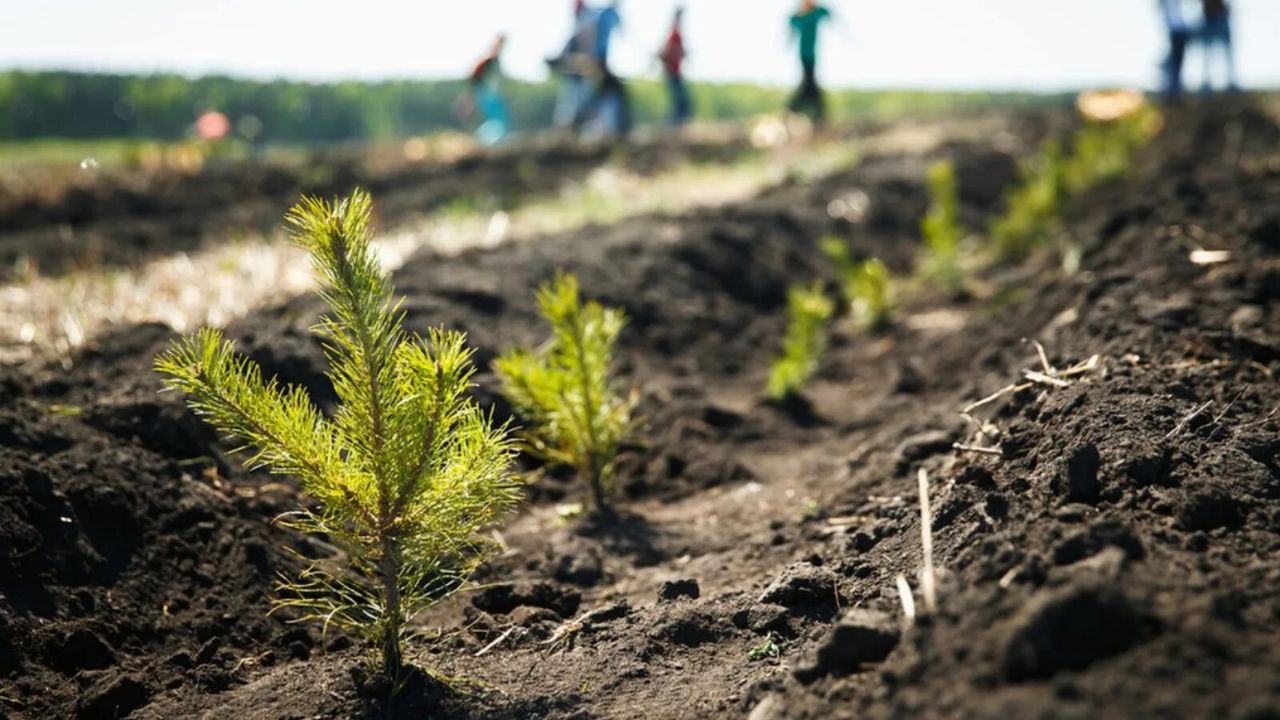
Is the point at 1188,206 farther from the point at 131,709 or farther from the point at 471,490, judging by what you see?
the point at 131,709

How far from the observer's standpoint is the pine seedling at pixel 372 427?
7.93ft

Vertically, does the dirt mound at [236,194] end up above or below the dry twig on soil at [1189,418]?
above

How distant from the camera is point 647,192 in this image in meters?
11.5

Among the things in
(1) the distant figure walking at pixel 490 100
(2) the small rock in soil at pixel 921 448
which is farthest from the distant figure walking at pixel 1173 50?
(2) the small rock in soil at pixel 921 448

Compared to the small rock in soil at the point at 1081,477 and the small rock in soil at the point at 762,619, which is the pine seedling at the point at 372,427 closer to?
the small rock in soil at the point at 762,619

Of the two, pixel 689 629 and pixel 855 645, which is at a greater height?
pixel 855 645

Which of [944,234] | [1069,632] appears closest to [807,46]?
[944,234]

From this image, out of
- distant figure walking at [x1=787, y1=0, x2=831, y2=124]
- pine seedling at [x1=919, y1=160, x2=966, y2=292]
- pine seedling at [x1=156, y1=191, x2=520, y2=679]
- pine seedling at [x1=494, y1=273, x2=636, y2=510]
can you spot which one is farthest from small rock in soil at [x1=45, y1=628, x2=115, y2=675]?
distant figure walking at [x1=787, y1=0, x2=831, y2=124]

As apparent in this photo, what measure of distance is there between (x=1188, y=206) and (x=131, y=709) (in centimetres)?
615

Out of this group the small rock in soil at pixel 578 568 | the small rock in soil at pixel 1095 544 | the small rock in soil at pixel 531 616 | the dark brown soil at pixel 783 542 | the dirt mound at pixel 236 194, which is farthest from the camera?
the dirt mound at pixel 236 194

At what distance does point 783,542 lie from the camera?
3.80 metres

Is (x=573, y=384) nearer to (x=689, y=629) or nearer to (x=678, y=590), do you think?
(x=678, y=590)

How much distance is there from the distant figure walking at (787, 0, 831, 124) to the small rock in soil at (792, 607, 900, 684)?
9712mm

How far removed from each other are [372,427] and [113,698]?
1.03m
